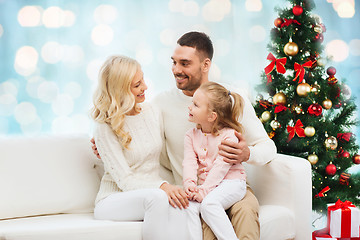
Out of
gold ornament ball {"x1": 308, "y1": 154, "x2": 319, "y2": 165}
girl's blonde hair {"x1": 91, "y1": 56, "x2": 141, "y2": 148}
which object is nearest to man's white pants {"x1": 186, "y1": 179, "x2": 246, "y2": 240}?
girl's blonde hair {"x1": 91, "y1": 56, "x2": 141, "y2": 148}

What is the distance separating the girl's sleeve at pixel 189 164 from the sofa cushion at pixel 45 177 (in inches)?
21.2

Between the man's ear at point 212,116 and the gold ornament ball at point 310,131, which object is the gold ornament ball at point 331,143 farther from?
the man's ear at point 212,116

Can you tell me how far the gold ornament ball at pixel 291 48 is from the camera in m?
2.91

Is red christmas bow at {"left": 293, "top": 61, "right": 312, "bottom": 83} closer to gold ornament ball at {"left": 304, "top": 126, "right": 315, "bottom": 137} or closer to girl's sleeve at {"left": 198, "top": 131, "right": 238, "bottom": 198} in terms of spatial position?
gold ornament ball at {"left": 304, "top": 126, "right": 315, "bottom": 137}

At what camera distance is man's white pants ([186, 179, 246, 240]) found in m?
1.87

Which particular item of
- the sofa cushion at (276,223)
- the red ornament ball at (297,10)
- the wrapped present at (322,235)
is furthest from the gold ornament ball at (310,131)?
the sofa cushion at (276,223)

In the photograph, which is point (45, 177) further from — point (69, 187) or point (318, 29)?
point (318, 29)

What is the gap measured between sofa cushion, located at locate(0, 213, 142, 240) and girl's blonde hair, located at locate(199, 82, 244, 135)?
2.00 feet

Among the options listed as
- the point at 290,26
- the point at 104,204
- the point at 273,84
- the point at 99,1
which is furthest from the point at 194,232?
the point at 99,1

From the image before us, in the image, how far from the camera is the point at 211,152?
213cm

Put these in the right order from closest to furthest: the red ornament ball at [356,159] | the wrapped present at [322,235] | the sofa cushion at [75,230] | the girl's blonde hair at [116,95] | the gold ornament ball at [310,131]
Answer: the sofa cushion at [75,230]
the girl's blonde hair at [116,95]
the wrapped present at [322,235]
the gold ornament ball at [310,131]
the red ornament ball at [356,159]

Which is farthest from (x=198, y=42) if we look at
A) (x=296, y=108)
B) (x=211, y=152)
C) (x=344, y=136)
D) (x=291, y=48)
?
(x=344, y=136)

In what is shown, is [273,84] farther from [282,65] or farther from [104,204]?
[104,204]

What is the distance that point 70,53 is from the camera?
343cm
